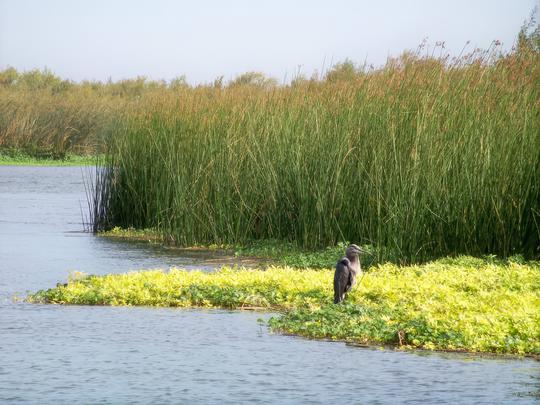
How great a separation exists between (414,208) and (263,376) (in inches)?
193

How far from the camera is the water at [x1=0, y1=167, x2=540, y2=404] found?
6410mm

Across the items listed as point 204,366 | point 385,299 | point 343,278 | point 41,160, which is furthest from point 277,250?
point 41,160

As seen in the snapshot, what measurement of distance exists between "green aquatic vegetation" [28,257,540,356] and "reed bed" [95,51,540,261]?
63 cm

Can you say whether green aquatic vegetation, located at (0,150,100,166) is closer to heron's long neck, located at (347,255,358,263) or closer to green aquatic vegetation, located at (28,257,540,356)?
green aquatic vegetation, located at (28,257,540,356)

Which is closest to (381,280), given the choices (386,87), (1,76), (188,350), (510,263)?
(510,263)

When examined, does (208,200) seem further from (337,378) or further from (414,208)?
(337,378)

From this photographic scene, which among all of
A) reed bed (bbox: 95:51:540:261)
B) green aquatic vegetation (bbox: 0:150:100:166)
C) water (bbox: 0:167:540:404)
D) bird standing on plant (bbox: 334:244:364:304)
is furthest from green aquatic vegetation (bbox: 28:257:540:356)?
green aquatic vegetation (bbox: 0:150:100:166)

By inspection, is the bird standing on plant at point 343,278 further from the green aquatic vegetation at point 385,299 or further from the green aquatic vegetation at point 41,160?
the green aquatic vegetation at point 41,160

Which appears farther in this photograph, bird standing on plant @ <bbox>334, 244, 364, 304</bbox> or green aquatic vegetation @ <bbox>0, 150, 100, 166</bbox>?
green aquatic vegetation @ <bbox>0, 150, 100, 166</bbox>

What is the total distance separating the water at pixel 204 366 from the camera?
21.0ft

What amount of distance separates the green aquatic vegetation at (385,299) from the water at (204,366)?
9.4 inches

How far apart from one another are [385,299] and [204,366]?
2.43m

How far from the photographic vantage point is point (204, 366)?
23.6 feet

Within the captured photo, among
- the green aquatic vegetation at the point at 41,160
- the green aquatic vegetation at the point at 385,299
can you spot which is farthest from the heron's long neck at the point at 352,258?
the green aquatic vegetation at the point at 41,160
